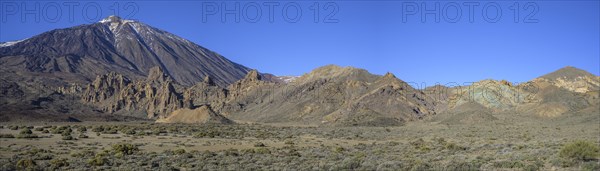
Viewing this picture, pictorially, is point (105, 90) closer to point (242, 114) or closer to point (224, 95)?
point (224, 95)

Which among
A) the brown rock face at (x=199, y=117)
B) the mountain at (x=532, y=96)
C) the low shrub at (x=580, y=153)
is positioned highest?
the mountain at (x=532, y=96)

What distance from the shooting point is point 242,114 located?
145250mm

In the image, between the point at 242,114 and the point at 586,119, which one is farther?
the point at 242,114

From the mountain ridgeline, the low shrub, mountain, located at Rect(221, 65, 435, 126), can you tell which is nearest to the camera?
the low shrub

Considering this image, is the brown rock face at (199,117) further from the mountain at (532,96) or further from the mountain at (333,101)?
the mountain at (532,96)

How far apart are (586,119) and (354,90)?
194 feet

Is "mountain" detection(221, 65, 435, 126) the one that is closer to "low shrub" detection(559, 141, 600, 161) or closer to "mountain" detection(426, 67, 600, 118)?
"mountain" detection(426, 67, 600, 118)

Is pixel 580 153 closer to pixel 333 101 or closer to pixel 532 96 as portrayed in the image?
pixel 532 96

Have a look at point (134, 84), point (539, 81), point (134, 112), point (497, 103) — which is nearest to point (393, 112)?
point (497, 103)

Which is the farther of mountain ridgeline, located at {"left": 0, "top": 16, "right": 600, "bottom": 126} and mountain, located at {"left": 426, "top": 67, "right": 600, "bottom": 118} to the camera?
mountain ridgeline, located at {"left": 0, "top": 16, "right": 600, "bottom": 126}

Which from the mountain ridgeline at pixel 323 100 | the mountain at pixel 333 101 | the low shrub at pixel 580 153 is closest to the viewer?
the low shrub at pixel 580 153

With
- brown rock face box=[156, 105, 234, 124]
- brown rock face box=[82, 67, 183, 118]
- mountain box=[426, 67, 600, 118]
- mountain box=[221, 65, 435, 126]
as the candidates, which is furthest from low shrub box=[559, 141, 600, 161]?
Answer: brown rock face box=[82, 67, 183, 118]

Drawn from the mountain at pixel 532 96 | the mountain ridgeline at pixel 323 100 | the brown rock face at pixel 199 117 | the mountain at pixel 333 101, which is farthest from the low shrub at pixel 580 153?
the brown rock face at pixel 199 117

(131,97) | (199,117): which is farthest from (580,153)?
A: (131,97)
